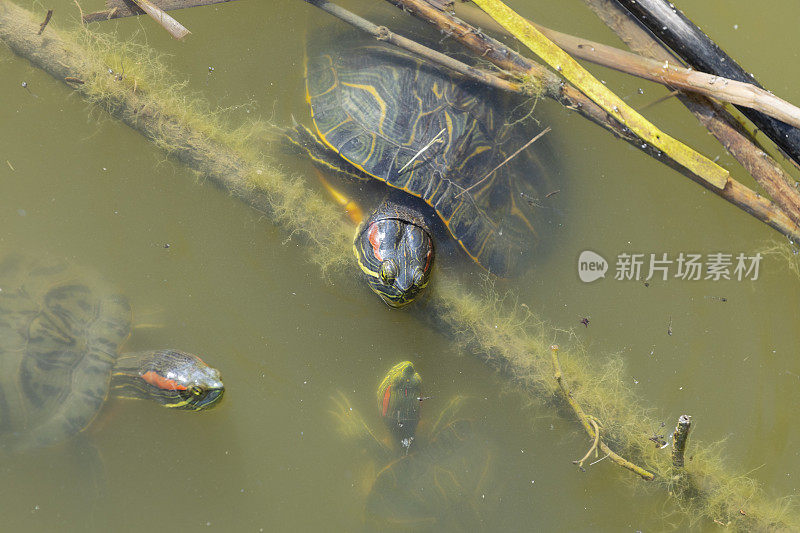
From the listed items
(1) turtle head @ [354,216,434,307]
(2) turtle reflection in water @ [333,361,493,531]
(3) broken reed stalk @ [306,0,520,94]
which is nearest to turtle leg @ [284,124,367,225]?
(1) turtle head @ [354,216,434,307]

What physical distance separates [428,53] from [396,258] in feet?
4.03

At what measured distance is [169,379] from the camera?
3.44 metres

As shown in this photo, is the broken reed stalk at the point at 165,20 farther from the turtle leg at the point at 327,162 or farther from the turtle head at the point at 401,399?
the turtle head at the point at 401,399

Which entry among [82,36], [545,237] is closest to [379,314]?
[545,237]

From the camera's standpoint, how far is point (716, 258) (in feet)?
13.1

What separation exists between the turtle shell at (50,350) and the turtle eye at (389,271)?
1.73 metres

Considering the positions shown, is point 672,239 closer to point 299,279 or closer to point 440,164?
point 440,164

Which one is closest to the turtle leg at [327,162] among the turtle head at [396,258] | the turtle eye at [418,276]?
the turtle head at [396,258]

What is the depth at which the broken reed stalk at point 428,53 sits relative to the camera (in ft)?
11.3

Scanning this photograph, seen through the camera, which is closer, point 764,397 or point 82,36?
point 82,36

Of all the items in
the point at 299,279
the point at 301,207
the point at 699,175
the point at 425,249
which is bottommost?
the point at 299,279

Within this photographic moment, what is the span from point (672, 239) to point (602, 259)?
1.65 ft

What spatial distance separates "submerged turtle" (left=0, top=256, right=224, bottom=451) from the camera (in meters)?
3.50

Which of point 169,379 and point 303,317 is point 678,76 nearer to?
point 303,317
